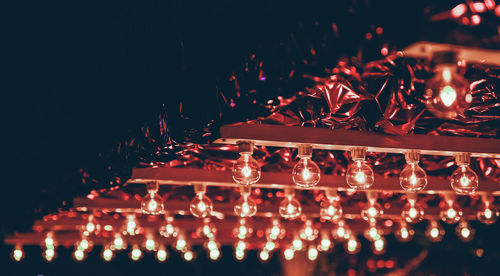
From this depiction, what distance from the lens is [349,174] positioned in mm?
2736

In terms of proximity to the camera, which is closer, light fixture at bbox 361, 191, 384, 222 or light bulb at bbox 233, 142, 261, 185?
light bulb at bbox 233, 142, 261, 185

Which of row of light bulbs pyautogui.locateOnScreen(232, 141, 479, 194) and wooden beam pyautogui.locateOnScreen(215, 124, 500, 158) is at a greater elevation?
wooden beam pyautogui.locateOnScreen(215, 124, 500, 158)

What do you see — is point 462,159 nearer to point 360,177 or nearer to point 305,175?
point 360,177

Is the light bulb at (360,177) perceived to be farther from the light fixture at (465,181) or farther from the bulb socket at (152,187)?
the bulb socket at (152,187)

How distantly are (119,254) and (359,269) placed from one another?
3.27 meters

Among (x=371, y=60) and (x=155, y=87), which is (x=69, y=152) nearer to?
(x=155, y=87)

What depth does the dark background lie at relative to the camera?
5.82ft

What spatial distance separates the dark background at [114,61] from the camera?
1.77 metres

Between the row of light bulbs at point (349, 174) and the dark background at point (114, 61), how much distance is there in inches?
10.9

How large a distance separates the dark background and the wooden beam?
253 mm

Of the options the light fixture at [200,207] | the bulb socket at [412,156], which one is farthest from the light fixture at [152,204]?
the bulb socket at [412,156]

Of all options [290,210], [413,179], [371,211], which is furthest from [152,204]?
[413,179]

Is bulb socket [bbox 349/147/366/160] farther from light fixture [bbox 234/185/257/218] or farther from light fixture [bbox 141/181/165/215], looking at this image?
light fixture [bbox 141/181/165/215]

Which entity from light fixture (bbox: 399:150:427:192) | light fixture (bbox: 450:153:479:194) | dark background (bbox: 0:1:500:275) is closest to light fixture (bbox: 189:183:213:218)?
dark background (bbox: 0:1:500:275)
